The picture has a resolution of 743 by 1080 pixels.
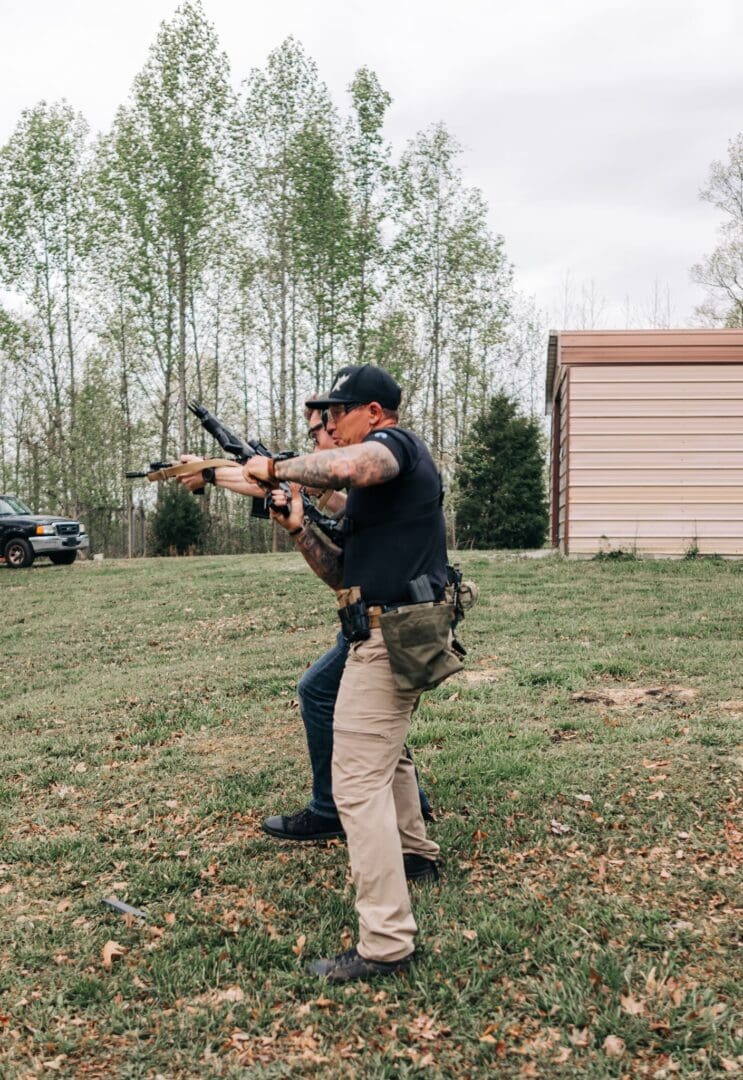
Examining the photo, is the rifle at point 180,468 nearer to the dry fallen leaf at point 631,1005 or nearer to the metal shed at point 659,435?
the dry fallen leaf at point 631,1005

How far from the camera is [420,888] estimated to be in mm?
4293

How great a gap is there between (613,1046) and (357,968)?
37.1 inches

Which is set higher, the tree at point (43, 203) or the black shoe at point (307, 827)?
the tree at point (43, 203)

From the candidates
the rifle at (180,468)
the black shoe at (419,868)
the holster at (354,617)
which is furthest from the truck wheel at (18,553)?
the holster at (354,617)

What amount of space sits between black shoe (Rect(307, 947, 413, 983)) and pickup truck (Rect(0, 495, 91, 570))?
20.0 meters

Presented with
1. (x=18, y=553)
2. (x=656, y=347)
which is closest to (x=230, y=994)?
(x=656, y=347)

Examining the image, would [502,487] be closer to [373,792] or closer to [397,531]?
[397,531]

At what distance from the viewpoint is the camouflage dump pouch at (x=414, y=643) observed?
3.48 meters

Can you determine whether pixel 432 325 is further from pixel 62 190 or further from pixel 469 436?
pixel 62 190

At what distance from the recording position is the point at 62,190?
32625 millimetres

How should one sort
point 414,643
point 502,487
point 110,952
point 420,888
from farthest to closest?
point 502,487
point 420,888
point 110,952
point 414,643

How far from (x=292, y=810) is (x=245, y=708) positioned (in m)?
2.56

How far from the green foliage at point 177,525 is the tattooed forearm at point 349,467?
25727 millimetres

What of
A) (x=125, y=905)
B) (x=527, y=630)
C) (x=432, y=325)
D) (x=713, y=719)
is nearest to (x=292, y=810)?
(x=125, y=905)
